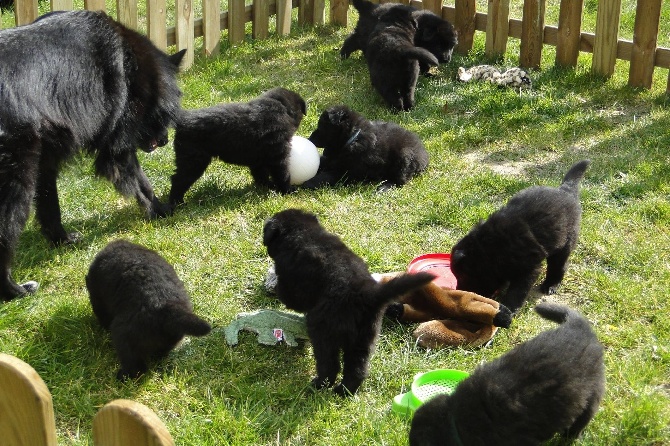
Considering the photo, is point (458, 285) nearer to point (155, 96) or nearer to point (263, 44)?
point (155, 96)

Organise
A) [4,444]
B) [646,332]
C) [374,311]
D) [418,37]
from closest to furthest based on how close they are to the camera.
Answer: [4,444], [374,311], [646,332], [418,37]

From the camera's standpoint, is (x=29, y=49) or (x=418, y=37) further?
(x=418, y=37)

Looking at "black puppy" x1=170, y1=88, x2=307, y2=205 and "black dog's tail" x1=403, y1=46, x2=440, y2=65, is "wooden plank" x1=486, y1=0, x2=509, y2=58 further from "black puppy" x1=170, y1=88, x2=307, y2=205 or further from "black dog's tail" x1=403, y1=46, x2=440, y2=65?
"black puppy" x1=170, y1=88, x2=307, y2=205

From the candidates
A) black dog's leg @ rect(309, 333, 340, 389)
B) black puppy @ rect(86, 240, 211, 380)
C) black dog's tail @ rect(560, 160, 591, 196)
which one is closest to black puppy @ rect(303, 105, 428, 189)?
black dog's tail @ rect(560, 160, 591, 196)

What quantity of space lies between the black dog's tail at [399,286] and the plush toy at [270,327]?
779 mm

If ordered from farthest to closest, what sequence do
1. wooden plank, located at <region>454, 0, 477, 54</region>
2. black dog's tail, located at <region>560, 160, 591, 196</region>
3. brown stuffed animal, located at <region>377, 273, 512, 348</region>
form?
1. wooden plank, located at <region>454, 0, 477, 54</region>
2. black dog's tail, located at <region>560, 160, 591, 196</region>
3. brown stuffed animal, located at <region>377, 273, 512, 348</region>

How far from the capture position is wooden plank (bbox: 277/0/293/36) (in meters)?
9.47

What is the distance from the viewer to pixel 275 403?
12.3ft

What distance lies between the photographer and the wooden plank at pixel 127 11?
7.88m

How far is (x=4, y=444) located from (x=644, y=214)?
15.6 feet

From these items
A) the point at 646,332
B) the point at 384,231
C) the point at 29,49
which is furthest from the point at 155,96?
the point at 646,332

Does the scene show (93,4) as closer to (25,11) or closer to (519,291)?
(25,11)

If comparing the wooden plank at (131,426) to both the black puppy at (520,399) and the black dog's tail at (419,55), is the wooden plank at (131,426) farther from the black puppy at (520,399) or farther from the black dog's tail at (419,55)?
the black dog's tail at (419,55)

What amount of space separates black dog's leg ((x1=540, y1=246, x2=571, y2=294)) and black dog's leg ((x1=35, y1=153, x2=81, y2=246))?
3.28 m
